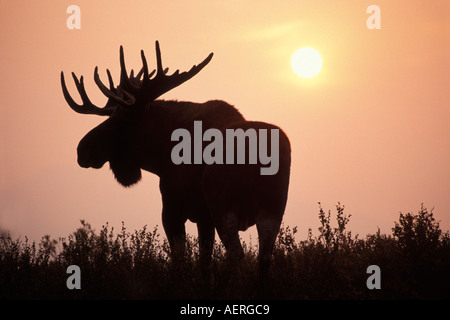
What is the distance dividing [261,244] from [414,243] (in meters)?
2.66

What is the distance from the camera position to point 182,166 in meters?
7.15

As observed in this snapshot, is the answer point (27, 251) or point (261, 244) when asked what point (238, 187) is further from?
point (27, 251)

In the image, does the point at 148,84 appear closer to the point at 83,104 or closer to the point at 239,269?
the point at 83,104

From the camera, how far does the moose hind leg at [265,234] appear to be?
602 centimetres

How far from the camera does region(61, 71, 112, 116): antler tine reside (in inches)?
336

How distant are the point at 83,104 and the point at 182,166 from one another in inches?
96.7

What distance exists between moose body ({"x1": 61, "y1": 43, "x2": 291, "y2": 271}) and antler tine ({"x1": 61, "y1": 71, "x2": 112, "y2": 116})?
0.05ft

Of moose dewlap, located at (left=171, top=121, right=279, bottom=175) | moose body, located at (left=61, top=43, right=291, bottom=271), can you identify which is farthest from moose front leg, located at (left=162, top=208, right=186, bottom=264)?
moose dewlap, located at (left=171, top=121, right=279, bottom=175)

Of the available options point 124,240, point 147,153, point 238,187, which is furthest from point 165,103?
point 238,187

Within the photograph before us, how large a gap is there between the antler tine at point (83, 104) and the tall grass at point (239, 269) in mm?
1776

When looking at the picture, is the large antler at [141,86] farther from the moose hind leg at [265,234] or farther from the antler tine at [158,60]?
the moose hind leg at [265,234]

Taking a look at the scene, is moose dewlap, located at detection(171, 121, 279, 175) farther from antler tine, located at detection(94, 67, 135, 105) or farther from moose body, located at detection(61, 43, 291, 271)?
antler tine, located at detection(94, 67, 135, 105)

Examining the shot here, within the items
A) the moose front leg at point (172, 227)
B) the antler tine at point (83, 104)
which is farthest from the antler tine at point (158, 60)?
the moose front leg at point (172, 227)

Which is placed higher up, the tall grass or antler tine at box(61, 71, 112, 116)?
Result: antler tine at box(61, 71, 112, 116)
